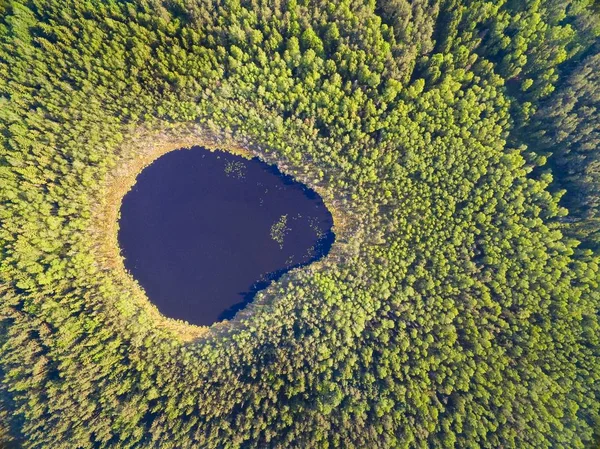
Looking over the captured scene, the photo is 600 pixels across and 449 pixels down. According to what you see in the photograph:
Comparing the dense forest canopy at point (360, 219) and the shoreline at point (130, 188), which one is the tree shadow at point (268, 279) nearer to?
the shoreline at point (130, 188)

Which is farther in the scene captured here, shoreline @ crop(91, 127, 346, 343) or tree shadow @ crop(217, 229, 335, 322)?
tree shadow @ crop(217, 229, 335, 322)

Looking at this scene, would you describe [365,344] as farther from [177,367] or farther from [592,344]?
[592,344]

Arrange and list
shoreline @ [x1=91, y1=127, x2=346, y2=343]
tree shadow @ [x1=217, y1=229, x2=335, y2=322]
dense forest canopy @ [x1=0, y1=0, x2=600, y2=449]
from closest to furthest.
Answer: dense forest canopy @ [x1=0, y1=0, x2=600, y2=449]
shoreline @ [x1=91, y1=127, x2=346, y2=343]
tree shadow @ [x1=217, y1=229, x2=335, y2=322]

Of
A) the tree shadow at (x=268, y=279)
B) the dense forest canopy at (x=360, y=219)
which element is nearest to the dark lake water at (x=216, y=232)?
the tree shadow at (x=268, y=279)

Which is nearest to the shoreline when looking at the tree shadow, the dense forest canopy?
the tree shadow

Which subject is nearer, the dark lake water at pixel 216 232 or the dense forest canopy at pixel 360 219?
the dense forest canopy at pixel 360 219

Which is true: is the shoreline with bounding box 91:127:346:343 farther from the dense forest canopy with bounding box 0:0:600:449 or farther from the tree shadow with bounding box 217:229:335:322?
the dense forest canopy with bounding box 0:0:600:449
